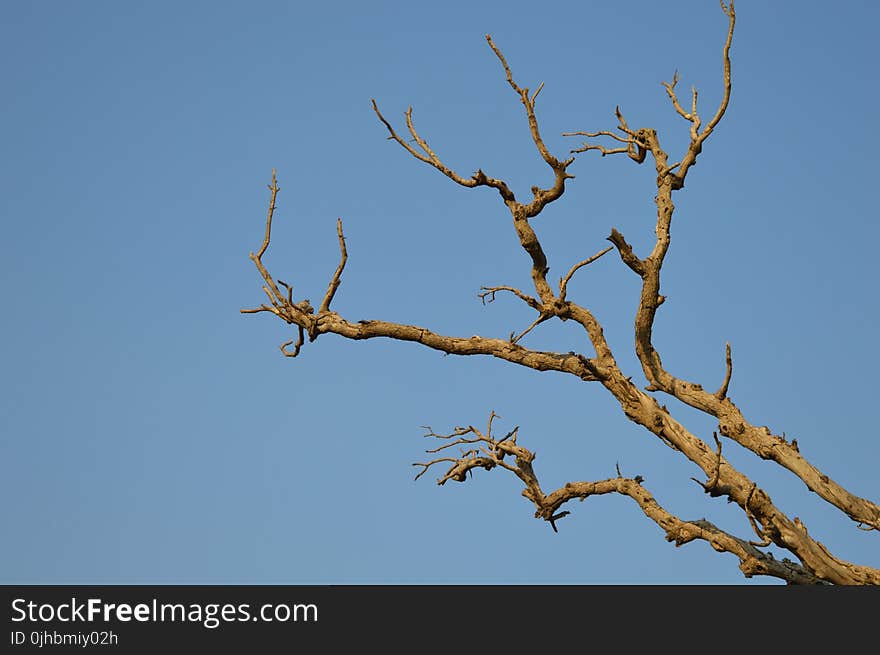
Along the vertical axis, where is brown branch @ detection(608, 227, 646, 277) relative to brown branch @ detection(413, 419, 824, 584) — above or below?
above

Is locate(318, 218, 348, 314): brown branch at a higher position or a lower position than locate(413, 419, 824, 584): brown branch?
higher

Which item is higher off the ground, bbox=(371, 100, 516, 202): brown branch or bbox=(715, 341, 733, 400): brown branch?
bbox=(371, 100, 516, 202): brown branch

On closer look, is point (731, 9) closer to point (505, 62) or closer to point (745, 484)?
point (505, 62)

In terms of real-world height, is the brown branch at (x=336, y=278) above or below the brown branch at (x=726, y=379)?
above

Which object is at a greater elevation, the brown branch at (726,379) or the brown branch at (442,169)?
the brown branch at (442,169)

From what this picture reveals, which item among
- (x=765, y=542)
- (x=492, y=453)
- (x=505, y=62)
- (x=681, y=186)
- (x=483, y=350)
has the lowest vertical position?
(x=765, y=542)

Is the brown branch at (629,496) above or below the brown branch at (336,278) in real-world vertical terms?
below

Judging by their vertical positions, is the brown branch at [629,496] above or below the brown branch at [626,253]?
below
